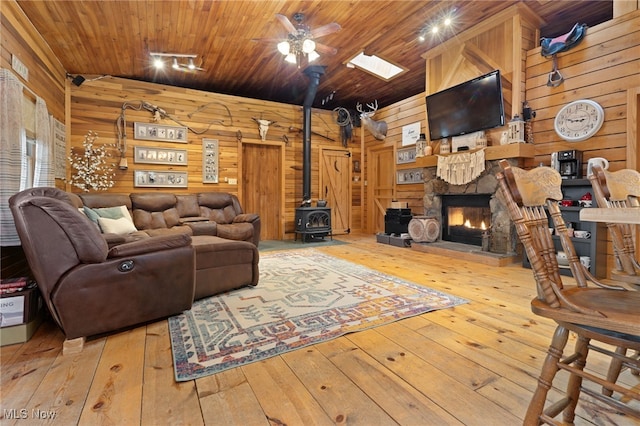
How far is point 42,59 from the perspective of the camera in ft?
12.0

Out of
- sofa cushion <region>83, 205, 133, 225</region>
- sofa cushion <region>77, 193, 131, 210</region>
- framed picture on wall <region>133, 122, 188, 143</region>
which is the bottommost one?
sofa cushion <region>83, 205, 133, 225</region>

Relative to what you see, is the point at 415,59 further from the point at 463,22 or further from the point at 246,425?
the point at 246,425

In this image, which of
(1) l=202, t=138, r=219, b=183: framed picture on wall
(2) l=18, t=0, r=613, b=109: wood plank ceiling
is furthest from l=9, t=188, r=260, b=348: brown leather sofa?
(1) l=202, t=138, r=219, b=183: framed picture on wall

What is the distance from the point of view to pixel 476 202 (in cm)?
469

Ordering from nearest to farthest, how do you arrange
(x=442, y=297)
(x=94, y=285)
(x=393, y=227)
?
1. (x=94, y=285)
2. (x=442, y=297)
3. (x=393, y=227)

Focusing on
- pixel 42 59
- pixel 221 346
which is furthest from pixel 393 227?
pixel 42 59

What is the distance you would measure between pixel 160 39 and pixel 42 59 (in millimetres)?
1372

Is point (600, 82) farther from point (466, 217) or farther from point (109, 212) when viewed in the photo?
point (109, 212)

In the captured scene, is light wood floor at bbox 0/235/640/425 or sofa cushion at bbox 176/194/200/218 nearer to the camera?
light wood floor at bbox 0/235/640/425

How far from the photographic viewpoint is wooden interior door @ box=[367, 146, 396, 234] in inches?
270

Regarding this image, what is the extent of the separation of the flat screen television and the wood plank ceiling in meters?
0.82

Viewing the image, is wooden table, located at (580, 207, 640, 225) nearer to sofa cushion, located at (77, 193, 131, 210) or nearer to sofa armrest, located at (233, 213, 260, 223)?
sofa armrest, located at (233, 213, 260, 223)

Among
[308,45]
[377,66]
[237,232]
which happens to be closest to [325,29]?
[308,45]

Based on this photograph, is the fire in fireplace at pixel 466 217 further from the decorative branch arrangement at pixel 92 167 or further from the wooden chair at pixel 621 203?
the decorative branch arrangement at pixel 92 167
